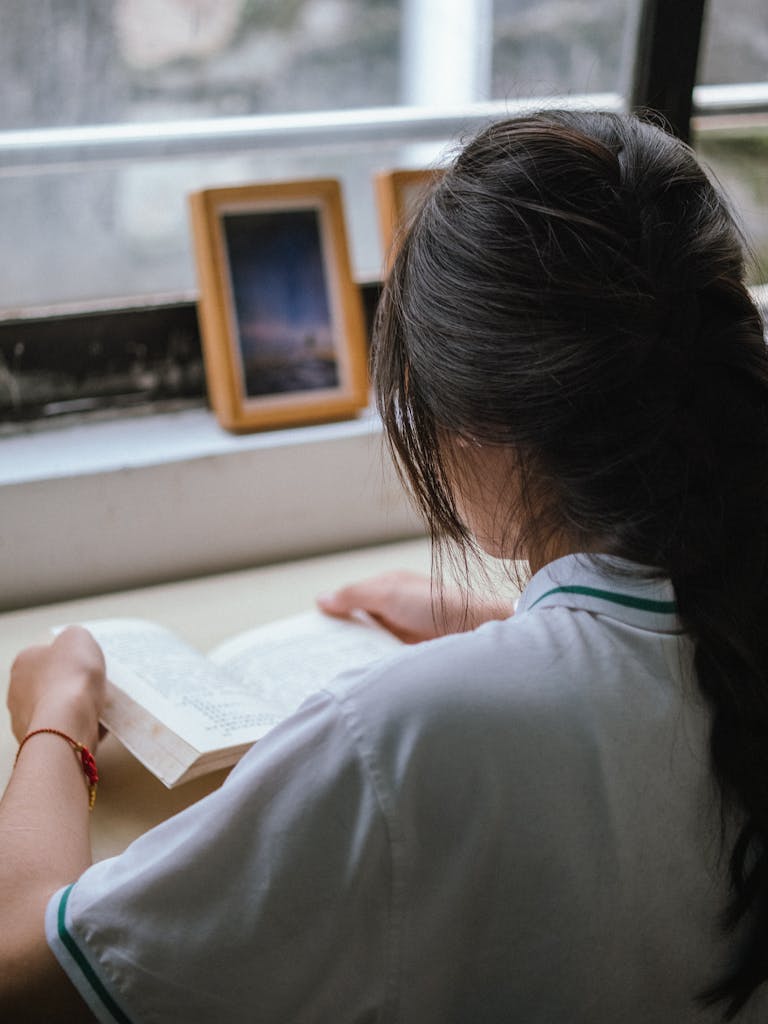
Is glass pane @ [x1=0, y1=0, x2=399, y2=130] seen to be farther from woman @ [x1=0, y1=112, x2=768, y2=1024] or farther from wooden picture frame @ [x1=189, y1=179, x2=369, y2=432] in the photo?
woman @ [x1=0, y1=112, x2=768, y2=1024]

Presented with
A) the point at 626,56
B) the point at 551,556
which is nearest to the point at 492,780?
the point at 551,556

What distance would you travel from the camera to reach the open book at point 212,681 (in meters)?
0.91

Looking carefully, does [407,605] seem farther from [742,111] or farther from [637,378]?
[742,111]

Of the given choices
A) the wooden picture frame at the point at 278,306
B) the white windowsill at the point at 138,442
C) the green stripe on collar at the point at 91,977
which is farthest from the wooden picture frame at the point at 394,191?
the green stripe on collar at the point at 91,977

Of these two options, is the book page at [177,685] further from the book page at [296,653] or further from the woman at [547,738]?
the woman at [547,738]

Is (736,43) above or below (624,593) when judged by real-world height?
above

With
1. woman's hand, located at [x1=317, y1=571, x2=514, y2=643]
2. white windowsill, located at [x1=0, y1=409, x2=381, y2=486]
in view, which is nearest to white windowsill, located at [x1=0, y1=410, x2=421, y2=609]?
white windowsill, located at [x1=0, y1=409, x2=381, y2=486]

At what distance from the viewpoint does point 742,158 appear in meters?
1.85

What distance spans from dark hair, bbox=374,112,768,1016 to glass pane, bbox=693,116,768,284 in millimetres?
1226

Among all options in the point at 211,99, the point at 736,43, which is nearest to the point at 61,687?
the point at 211,99

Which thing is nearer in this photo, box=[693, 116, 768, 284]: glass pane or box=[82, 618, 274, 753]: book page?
box=[82, 618, 274, 753]: book page

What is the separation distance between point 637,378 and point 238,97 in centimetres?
120

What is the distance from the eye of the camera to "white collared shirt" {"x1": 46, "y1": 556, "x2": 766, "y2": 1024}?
59 cm

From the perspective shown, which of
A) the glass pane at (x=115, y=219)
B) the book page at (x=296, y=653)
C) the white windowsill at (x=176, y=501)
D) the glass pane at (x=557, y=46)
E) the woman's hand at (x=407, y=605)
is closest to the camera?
the book page at (x=296, y=653)
